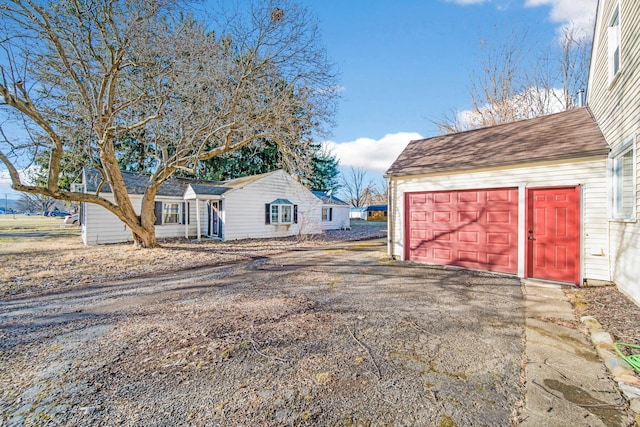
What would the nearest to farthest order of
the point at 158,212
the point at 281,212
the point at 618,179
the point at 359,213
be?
the point at 618,179 → the point at 158,212 → the point at 281,212 → the point at 359,213

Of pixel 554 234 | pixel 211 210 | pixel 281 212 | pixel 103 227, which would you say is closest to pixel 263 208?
pixel 281 212

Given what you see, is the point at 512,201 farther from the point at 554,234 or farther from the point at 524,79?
the point at 524,79

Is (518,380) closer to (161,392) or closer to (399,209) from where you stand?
(161,392)

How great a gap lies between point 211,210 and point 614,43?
1603cm

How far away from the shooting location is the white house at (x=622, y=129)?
14.7 feet

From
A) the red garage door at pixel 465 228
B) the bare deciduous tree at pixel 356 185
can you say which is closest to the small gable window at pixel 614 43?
the red garage door at pixel 465 228

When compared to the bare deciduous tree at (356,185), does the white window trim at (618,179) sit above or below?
below

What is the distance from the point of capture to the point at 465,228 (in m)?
7.43

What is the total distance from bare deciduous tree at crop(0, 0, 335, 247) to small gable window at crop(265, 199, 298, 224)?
617 cm

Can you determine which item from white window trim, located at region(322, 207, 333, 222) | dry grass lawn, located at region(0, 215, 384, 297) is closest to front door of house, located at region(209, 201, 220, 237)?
dry grass lawn, located at region(0, 215, 384, 297)

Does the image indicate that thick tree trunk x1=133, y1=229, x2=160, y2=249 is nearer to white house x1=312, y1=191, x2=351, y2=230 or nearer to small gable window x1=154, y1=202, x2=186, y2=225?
small gable window x1=154, y1=202, x2=186, y2=225

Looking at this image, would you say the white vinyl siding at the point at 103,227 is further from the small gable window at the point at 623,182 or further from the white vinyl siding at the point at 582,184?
the small gable window at the point at 623,182

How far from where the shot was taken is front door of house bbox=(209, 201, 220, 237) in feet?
50.9

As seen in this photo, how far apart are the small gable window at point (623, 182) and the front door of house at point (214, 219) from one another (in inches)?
584
